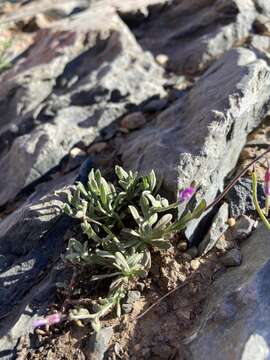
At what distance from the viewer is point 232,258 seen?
3225mm

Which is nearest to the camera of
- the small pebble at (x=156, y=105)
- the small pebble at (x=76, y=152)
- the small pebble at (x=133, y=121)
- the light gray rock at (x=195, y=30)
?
the small pebble at (x=76, y=152)

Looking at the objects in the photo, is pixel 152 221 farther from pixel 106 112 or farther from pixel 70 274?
pixel 106 112

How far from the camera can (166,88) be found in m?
5.11

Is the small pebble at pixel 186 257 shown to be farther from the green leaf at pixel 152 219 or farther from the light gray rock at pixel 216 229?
the green leaf at pixel 152 219

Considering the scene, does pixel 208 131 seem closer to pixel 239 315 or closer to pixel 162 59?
pixel 239 315

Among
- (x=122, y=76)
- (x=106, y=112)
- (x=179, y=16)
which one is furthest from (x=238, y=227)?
(x=179, y=16)

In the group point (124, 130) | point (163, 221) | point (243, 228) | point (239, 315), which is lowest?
point (243, 228)

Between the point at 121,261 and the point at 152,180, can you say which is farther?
the point at 152,180

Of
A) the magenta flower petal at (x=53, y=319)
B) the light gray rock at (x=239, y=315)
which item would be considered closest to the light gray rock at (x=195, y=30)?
the light gray rock at (x=239, y=315)

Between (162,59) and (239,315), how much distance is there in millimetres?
3531

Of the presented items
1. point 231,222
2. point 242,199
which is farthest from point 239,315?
point 242,199

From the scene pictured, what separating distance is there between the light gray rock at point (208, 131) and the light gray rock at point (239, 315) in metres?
0.49

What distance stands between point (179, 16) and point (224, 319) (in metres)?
4.27

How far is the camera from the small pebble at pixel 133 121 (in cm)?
467
